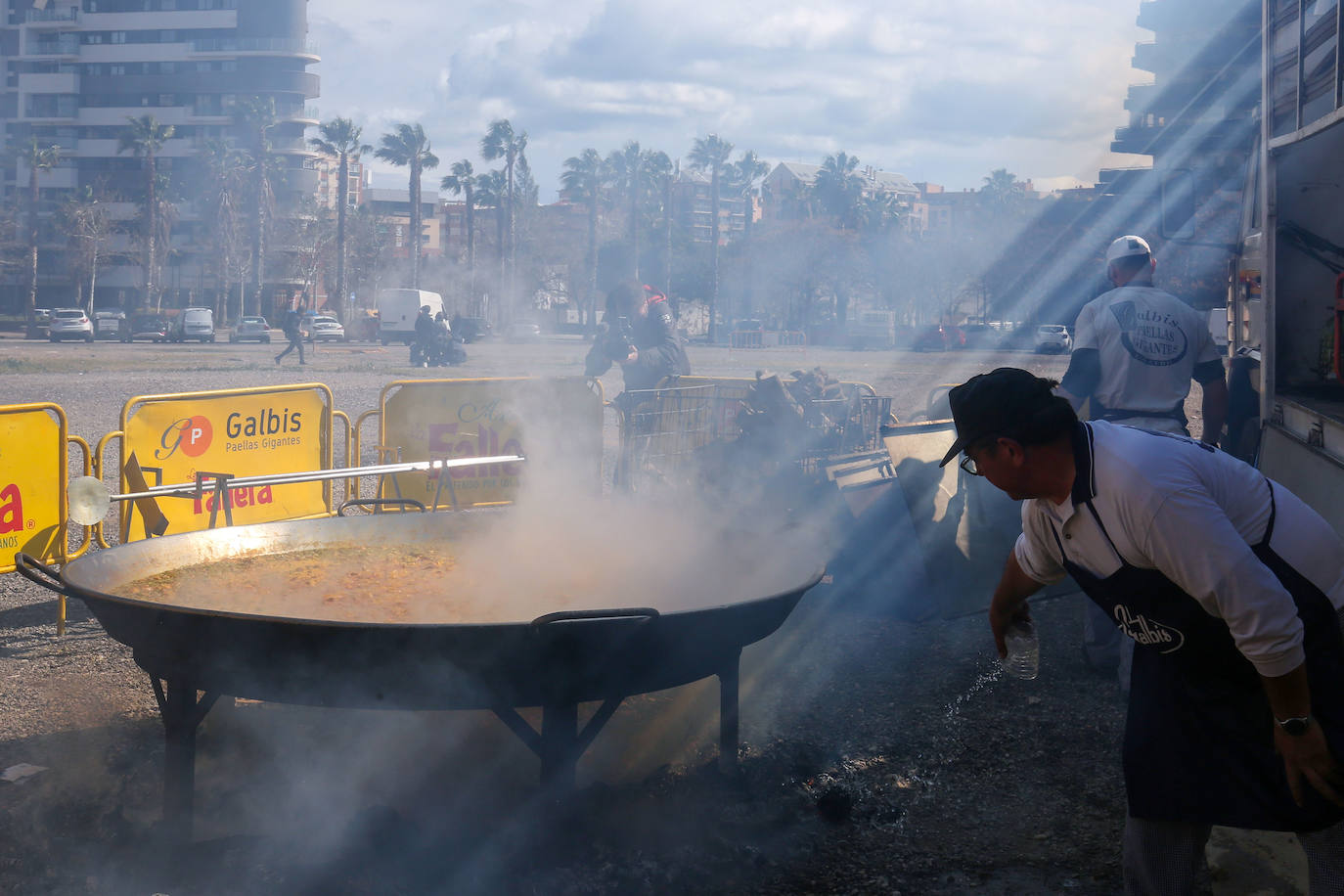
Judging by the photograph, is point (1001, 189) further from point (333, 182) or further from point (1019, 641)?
point (1019, 641)

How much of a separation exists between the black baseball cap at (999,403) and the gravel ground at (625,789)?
189 cm

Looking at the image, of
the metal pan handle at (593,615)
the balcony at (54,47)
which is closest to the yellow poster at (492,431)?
the metal pan handle at (593,615)

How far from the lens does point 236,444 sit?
698 cm

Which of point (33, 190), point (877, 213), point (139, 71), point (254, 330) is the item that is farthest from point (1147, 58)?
point (139, 71)

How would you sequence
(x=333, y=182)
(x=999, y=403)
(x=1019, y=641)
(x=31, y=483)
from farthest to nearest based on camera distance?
1. (x=333, y=182)
2. (x=31, y=483)
3. (x=1019, y=641)
4. (x=999, y=403)

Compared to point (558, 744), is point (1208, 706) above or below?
above

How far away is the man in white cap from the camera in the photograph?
15.9ft

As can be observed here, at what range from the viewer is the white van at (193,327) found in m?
42.1

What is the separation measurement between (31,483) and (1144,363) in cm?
604

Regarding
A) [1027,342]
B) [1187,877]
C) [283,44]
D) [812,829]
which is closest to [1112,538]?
[1187,877]

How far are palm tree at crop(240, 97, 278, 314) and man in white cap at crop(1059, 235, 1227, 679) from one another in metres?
63.4

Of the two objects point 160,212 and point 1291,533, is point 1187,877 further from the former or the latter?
point 160,212

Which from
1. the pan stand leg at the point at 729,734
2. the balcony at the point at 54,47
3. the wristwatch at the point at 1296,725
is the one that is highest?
the balcony at the point at 54,47

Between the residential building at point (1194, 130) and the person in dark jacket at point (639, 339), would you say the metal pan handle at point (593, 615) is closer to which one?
the residential building at point (1194, 130)
